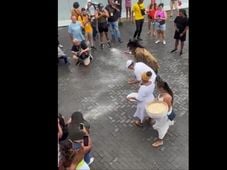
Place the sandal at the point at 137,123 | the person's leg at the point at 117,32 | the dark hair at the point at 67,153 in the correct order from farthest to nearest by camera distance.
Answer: the person's leg at the point at 117,32 < the sandal at the point at 137,123 < the dark hair at the point at 67,153

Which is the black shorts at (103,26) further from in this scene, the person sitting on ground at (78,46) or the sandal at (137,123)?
the sandal at (137,123)

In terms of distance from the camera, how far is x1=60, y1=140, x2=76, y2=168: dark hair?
6.89m

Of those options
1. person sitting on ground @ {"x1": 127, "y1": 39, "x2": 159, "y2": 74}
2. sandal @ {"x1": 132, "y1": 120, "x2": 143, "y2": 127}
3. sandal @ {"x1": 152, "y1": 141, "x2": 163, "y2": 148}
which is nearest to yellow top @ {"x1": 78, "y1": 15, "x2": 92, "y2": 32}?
person sitting on ground @ {"x1": 127, "y1": 39, "x2": 159, "y2": 74}

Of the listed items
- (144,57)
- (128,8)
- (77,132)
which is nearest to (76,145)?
A: (77,132)

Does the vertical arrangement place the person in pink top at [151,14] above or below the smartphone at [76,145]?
above

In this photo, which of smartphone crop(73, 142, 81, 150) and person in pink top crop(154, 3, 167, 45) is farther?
person in pink top crop(154, 3, 167, 45)

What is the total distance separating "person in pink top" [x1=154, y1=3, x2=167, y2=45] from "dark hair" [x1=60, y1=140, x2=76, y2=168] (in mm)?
6939

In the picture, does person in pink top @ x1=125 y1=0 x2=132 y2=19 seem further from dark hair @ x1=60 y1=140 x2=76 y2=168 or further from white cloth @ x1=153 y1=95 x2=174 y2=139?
dark hair @ x1=60 y1=140 x2=76 y2=168

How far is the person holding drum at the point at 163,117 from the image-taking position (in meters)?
8.30

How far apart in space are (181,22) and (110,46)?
247 centimetres

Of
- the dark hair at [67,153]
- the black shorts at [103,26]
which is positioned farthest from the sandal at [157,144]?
the black shorts at [103,26]
